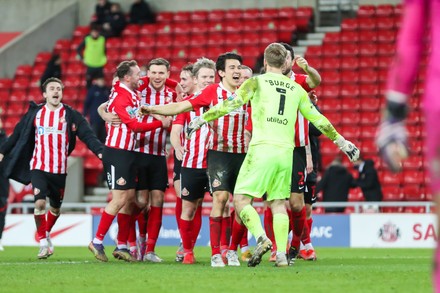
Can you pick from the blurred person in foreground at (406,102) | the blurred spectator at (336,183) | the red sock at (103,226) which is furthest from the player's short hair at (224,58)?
the blurred spectator at (336,183)

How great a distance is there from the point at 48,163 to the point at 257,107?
3801 millimetres

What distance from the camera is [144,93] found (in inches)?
459

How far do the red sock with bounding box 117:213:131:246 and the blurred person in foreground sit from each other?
23.8 ft

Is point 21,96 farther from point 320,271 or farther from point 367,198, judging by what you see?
point 320,271

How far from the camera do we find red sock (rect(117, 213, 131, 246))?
11430 millimetres

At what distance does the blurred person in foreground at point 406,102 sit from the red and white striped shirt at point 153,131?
7.06m

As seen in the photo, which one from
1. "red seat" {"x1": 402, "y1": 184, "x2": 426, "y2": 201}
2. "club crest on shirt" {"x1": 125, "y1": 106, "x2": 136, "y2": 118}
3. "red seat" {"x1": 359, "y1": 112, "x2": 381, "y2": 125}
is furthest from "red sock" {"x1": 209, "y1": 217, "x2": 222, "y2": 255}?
"red seat" {"x1": 359, "y1": 112, "x2": 381, "y2": 125}

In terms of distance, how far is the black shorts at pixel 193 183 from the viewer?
1096cm

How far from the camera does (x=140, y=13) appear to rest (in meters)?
25.8

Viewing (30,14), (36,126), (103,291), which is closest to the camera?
(103,291)

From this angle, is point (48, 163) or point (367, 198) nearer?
point (48, 163)

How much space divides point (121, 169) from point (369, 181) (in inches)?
326

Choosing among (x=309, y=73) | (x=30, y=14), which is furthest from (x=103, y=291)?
(x=30, y=14)

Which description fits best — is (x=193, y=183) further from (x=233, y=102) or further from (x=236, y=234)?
(x=233, y=102)
